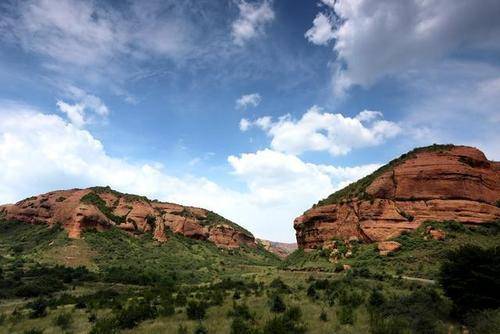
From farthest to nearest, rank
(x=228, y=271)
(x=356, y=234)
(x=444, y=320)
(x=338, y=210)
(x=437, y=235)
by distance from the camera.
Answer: (x=228, y=271)
(x=338, y=210)
(x=356, y=234)
(x=437, y=235)
(x=444, y=320)

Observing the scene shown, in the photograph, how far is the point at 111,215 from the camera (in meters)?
87.6

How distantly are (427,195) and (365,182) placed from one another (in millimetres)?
12558

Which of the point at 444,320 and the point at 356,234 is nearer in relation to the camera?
the point at 444,320

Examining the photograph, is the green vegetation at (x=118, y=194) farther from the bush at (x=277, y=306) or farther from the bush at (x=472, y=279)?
the bush at (x=472, y=279)

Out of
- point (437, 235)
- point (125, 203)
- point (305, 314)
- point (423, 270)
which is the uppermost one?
point (125, 203)

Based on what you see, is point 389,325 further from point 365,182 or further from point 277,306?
point 365,182

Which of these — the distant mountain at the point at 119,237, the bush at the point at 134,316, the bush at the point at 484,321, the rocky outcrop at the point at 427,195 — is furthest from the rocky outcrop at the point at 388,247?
the bush at the point at 134,316

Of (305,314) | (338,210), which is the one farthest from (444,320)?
(338,210)

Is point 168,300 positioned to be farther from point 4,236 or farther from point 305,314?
point 4,236

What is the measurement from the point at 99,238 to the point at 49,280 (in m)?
28.1

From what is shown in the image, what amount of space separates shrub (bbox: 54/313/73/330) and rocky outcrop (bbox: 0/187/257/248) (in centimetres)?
5218

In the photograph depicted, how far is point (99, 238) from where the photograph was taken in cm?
7425

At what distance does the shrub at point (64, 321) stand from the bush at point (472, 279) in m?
19.9

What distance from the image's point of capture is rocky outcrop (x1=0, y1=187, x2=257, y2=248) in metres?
77.7
